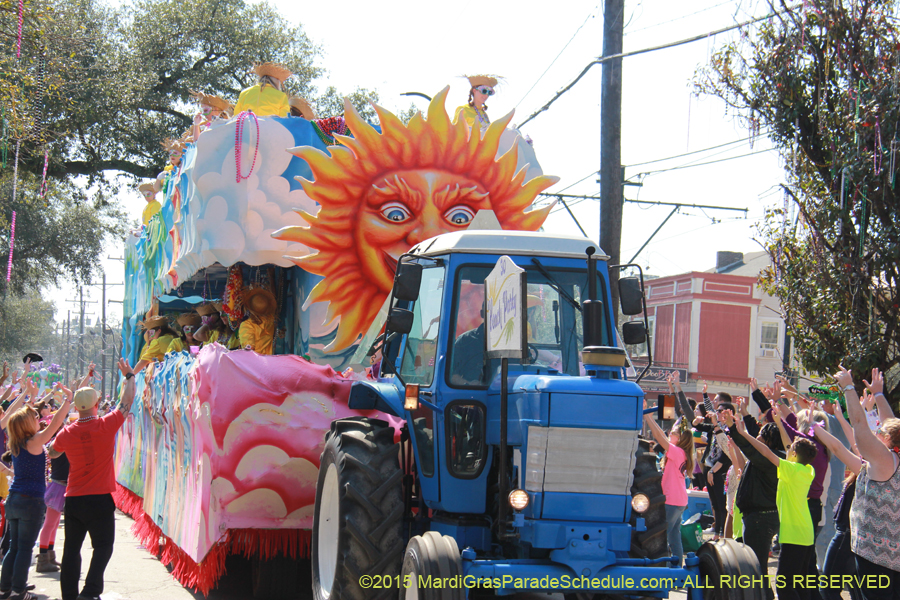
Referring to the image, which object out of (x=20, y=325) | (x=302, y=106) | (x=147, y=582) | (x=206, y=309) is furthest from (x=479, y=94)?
(x=20, y=325)

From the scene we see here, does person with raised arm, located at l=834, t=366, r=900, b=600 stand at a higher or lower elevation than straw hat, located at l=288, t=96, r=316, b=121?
lower

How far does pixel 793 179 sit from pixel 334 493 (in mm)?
7338

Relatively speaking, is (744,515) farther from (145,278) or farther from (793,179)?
(145,278)

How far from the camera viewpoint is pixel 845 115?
9.25 meters

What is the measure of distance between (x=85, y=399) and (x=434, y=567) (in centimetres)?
357

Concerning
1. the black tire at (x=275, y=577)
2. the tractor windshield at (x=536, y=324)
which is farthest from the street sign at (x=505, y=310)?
the black tire at (x=275, y=577)

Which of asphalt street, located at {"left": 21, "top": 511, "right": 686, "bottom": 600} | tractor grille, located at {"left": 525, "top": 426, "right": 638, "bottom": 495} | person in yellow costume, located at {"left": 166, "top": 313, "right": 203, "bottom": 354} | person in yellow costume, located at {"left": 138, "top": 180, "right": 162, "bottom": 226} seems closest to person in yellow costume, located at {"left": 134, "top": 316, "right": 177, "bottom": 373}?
person in yellow costume, located at {"left": 166, "top": 313, "right": 203, "bottom": 354}

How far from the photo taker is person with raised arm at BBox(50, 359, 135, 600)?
20.5ft

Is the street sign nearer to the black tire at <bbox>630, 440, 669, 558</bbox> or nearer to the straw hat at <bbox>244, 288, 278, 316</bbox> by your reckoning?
the black tire at <bbox>630, 440, 669, 558</bbox>

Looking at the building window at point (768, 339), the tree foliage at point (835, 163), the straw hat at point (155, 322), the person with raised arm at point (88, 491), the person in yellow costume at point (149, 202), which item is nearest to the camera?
the person with raised arm at point (88, 491)

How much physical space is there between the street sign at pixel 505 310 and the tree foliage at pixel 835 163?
6.05 meters

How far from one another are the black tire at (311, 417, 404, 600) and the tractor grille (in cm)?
88

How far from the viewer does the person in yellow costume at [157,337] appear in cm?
1327

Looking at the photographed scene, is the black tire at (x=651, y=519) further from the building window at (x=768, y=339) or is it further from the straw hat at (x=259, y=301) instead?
the building window at (x=768, y=339)
